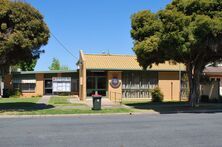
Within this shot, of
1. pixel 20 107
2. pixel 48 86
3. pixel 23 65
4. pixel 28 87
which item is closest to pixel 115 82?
pixel 23 65

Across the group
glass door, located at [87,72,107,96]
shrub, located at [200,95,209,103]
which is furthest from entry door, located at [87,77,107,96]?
shrub, located at [200,95,209,103]

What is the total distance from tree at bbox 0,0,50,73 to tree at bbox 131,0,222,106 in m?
6.36

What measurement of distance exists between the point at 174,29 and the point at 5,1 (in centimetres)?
1038

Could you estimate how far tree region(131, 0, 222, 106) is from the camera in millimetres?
22547

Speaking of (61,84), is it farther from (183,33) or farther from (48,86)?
(183,33)

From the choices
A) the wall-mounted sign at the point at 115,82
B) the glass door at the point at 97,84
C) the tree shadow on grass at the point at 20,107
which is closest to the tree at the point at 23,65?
the tree shadow on grass at the point at 20,107

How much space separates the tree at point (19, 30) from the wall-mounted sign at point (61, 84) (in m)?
20.0

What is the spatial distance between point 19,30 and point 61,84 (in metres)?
22.2

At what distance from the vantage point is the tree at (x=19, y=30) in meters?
22.7

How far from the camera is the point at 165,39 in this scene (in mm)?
23047

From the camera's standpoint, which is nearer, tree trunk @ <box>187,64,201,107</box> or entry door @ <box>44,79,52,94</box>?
tree trunk @ <box>187,64,201,107</box>

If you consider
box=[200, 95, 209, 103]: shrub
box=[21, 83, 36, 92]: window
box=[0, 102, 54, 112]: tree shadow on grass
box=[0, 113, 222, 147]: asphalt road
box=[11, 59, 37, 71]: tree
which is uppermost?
box=[11, 59, 37, 71]: tree

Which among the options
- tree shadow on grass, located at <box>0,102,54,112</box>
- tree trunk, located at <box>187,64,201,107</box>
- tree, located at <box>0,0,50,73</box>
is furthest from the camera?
tree trunk, located at <box>187,64,201,107</box>

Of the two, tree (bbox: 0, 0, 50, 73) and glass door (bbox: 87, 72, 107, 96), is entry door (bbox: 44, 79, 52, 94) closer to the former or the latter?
glass door (bbox: 87, 72, 107, 96)
